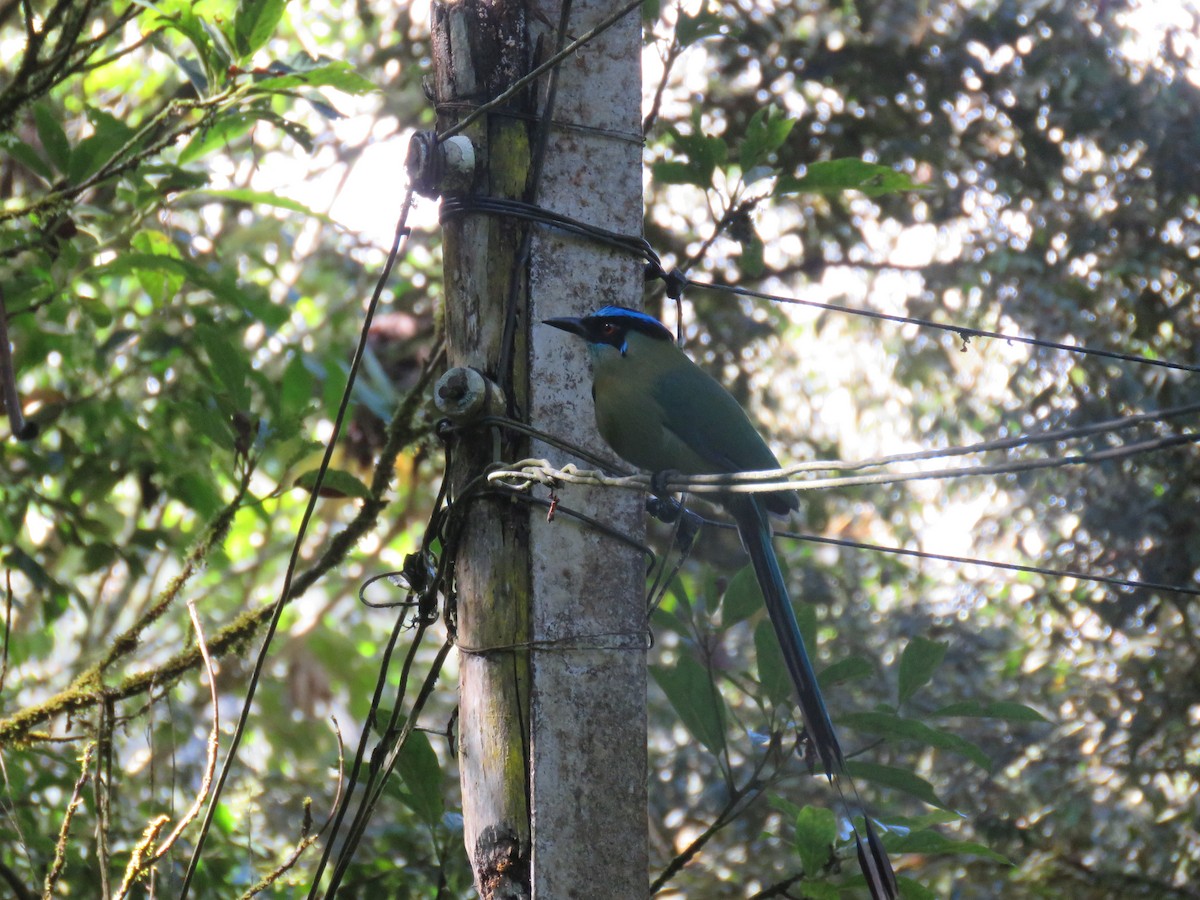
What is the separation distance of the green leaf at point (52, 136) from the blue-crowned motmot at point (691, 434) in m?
1.41

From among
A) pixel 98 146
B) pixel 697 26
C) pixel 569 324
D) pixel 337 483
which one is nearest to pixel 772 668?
pixel 569 324

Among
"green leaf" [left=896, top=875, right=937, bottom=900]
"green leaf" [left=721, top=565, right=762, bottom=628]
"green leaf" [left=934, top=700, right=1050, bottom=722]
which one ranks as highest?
"green leaf" [left=721, top=565, right=762, bottom=628]

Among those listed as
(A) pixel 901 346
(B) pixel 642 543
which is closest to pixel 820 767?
(B) pixel 642 543

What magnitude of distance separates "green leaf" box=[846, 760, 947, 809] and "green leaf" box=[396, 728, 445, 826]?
775 millimetres

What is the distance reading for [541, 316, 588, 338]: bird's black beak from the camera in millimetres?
2011

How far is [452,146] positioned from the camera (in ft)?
6.56

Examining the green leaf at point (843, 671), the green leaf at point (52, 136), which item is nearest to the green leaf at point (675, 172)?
the green leaf at point (843, 671)

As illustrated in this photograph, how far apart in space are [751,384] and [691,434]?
2.70 m

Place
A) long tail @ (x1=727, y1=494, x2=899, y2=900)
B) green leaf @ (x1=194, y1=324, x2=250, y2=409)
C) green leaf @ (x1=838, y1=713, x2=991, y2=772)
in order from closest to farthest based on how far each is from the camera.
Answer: long tail @ (x1=727, y1=494, x2=899, y2=900) < green leaf @ (x1=838, y1=713, x2=991, y2=772) < green leaf @ (x1=194, y1=324, x2=250, y2=409)

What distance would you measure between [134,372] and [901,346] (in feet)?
12.6

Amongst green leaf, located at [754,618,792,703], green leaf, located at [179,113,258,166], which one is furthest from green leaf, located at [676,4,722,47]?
green leaf, located at [754,618,792,703]

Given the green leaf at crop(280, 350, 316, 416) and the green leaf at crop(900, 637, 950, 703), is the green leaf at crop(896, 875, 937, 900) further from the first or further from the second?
the green leaf at crop(280, 350, 316, 416)

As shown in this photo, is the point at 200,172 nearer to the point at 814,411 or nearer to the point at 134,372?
the point at 134,372

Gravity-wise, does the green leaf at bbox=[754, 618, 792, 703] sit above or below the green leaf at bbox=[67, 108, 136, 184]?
below
